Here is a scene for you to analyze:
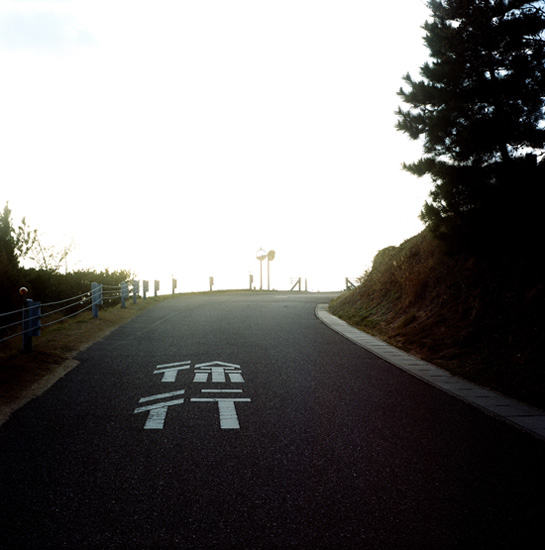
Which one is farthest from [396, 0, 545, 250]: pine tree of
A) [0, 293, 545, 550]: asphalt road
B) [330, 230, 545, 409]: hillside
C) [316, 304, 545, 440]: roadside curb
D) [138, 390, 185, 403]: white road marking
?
[138, 390, 185, 403]: white road marking

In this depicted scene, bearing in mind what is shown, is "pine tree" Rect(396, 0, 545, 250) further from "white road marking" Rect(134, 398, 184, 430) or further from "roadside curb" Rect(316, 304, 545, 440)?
"white road marking" Rect(134, 398, 184, 430)

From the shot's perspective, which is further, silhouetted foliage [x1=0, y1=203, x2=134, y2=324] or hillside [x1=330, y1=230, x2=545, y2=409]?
silhouetted foliage [x1=0, y1=203, x2=134, y2=324]

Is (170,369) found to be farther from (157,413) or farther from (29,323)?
(29,323)

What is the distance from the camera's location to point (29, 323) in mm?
11109

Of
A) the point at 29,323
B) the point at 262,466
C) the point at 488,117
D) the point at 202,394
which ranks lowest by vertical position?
the point at 262,466

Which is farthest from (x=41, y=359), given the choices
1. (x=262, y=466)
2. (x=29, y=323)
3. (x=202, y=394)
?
(x=262, y=466)

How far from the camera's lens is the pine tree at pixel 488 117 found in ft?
40.3

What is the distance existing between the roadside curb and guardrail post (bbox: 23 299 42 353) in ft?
23.9

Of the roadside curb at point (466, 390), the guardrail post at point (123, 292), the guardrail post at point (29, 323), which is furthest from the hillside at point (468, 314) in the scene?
the guardrail post at point (123, 292)

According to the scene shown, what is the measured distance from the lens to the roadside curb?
21.5 ft

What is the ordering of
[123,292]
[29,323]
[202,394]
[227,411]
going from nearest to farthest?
[227,411], [202,394], [29,323], [123,292]

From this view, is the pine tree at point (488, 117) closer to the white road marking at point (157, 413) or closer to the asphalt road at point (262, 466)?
the asphalt road at point (262, 466)

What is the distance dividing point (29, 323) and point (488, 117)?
1144 centimetres

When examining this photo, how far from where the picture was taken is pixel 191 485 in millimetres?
4414
